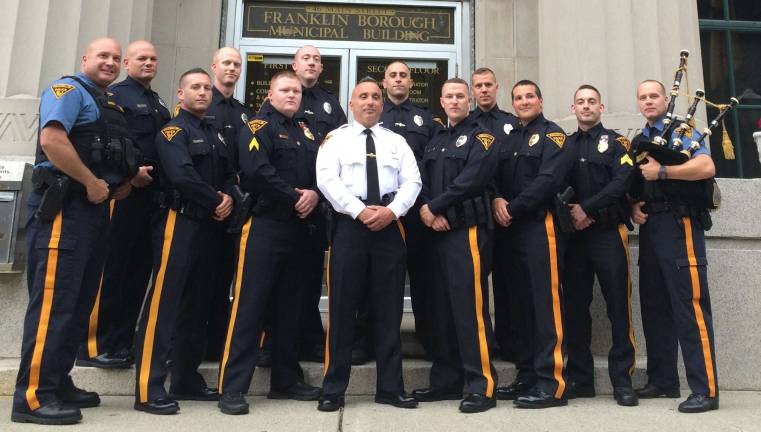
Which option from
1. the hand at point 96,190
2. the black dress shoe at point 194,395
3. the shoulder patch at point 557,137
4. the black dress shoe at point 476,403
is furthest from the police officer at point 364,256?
the hand at point 96,190

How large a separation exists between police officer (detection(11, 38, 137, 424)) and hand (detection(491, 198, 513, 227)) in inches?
94.9

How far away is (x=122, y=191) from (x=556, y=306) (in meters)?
2.96

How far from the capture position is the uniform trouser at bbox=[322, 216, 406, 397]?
12.4ft

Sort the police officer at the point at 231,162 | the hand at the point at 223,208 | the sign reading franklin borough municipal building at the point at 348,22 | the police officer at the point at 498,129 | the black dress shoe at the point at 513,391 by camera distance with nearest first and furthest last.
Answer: the hand at the point at 223,208, the black dress shoe at the point at 513,391, the police officer at the point at 231,162, the police officer at the point at 498,129, the sign reading franklin borough municipal building at the point at 348,22

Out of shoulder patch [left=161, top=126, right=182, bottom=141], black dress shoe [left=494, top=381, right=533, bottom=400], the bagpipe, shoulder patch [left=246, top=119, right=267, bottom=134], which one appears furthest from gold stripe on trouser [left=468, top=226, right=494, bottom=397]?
shoulder patch [left=161, top=126, right=182, bottom=141]

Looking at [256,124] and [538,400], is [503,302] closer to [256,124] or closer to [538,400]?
[538,400]

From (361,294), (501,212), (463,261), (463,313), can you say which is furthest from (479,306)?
(361,294)

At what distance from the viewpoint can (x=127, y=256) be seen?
13.8 ft

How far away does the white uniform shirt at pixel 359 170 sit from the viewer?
12.4 feet

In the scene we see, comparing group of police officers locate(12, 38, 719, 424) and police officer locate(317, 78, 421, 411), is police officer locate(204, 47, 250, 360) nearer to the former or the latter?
group of police officers locate(12, 38, 719, 424)

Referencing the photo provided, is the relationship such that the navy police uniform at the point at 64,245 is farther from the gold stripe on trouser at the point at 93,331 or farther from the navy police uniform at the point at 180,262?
the gold stripe on trouser at the point at 93,331

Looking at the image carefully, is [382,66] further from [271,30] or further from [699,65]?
[699,65]

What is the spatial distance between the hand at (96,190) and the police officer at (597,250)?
3.07 m

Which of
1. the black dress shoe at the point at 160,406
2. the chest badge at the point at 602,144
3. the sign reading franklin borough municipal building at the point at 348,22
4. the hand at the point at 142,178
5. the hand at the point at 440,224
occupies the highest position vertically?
the sign reading franklin borough municipal building at the point at 348,22
